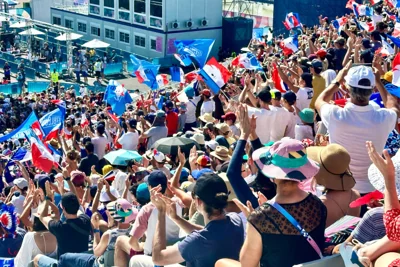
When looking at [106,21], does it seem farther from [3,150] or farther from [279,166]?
[279,166]

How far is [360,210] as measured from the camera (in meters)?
5.69

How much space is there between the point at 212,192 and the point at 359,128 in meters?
1.64

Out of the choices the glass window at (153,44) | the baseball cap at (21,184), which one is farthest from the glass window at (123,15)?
the baseball cap at (21,184)

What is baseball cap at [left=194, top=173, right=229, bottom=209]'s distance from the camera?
5262 millimetres

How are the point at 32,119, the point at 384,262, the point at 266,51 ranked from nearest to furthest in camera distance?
the point at 384,262 → the point at 32,119 → the point at 266,51

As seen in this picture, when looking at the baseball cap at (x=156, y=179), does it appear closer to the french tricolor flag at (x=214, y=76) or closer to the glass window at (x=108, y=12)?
the french tricolor flag at (x=214, y=76)

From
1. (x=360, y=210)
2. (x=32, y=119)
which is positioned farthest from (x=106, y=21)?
(x=360, y=210)

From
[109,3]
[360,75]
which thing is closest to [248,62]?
[360,75]

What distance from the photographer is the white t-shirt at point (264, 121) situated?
9.13 metres

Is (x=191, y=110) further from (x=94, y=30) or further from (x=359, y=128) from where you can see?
(x=94, y=30)

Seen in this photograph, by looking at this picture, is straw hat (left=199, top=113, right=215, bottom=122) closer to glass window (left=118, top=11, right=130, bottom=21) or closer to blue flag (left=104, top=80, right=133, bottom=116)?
blue flag (left=104, top=80, right=133, bottom=116)

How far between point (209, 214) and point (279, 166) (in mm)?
758

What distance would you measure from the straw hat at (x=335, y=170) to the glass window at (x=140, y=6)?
39.9m

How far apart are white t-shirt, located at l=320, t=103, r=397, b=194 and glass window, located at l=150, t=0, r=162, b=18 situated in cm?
3756
